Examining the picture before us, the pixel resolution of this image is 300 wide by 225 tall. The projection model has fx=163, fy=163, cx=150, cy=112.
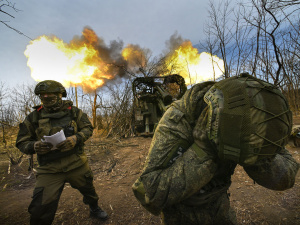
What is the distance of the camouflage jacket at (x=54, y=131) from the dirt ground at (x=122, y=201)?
1.16 meters

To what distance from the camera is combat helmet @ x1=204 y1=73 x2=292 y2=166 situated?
80 cm

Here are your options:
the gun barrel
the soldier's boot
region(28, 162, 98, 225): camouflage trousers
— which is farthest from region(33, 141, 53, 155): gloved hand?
the gun barrel

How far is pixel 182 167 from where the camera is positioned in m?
0.94

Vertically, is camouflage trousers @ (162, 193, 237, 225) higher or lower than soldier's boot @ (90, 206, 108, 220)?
higher

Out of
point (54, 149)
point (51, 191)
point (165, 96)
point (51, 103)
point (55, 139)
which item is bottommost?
point (51, 191)

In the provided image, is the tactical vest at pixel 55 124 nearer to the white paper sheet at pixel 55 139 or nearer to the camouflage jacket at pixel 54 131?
the camouflage jacket at pixel 54 131

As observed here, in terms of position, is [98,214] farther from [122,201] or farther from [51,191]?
[51,191]

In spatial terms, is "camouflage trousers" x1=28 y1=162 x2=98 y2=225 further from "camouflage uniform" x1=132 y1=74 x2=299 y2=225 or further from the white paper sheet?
"camouflage uniform" x1=132 y1=74 x2=299 y2=225

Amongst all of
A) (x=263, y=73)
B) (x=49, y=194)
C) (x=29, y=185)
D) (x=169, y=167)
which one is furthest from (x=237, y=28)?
(x=29, y=185)

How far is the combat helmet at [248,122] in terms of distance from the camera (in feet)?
2.62

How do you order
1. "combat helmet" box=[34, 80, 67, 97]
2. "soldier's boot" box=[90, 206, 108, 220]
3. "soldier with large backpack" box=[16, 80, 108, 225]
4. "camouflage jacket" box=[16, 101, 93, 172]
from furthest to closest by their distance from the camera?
"soldier's boot" box=[90, 206, 108, 220]
"combat helmet" box=[34, 80, 67, 97]
"camouflage jacket" box=[16, 101, 93, 172]
"soldier with large backpack" box=[16, 80, 108, 225]

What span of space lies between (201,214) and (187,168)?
57cm

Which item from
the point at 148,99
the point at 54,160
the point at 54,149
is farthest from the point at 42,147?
the point at 148,99

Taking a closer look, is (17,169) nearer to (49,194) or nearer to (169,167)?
(49,194)
